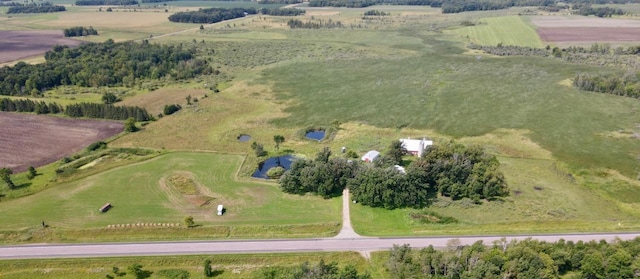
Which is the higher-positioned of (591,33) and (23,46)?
(591,33)

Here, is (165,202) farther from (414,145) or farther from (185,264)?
(414,145)

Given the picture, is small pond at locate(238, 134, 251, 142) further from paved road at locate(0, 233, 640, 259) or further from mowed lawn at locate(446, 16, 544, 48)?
mowed lawn at locate(446, 16, 544, 48)

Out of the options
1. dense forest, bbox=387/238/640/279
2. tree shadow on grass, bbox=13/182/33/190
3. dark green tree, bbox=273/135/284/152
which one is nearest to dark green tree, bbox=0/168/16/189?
tree shadow on grass, bbox=13/182/33/190

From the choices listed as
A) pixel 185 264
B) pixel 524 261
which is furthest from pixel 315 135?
pixel 524 261

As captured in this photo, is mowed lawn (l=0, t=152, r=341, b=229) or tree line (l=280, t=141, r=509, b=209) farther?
tree line (l=280, t=141, r=509, b=209)

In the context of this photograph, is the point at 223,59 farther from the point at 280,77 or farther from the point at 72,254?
the point at 72,254

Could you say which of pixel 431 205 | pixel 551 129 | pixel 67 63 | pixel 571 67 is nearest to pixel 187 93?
pixel 67 63
